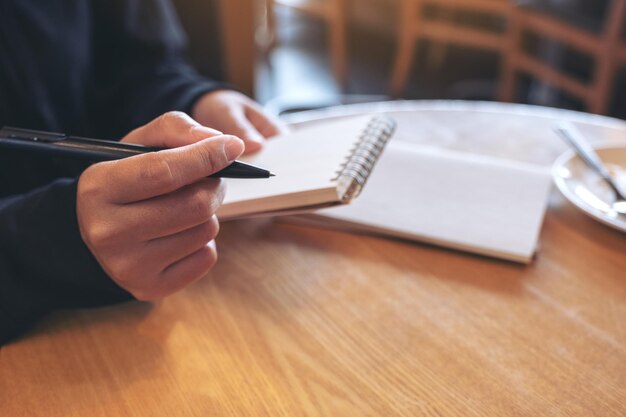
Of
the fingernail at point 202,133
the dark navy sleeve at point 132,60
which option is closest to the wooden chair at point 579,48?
the dark navy sleeve at point 132,60

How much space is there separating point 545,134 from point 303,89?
7.27ft

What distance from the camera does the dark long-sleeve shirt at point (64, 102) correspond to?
499 mm

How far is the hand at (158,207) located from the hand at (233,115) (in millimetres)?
197

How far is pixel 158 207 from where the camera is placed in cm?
46

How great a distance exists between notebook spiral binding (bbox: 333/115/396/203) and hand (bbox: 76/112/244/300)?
0.12 m

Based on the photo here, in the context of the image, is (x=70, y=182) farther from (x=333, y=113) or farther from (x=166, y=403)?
(x=333, y=113)

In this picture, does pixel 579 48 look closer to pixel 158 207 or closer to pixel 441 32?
pixel 441 32

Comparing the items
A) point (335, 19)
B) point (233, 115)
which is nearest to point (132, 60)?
point (233, 115)

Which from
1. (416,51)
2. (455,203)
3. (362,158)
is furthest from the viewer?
(416,51)

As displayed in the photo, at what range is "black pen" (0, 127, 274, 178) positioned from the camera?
455 millimetres

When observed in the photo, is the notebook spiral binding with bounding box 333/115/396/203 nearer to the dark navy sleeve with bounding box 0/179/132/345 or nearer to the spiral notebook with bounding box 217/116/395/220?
the spiral notebook with bounding box 217/116/395/220

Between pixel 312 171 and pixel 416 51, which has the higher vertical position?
pixel 312 171

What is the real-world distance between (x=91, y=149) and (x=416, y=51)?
3.19 m

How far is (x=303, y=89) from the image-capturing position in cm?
302
